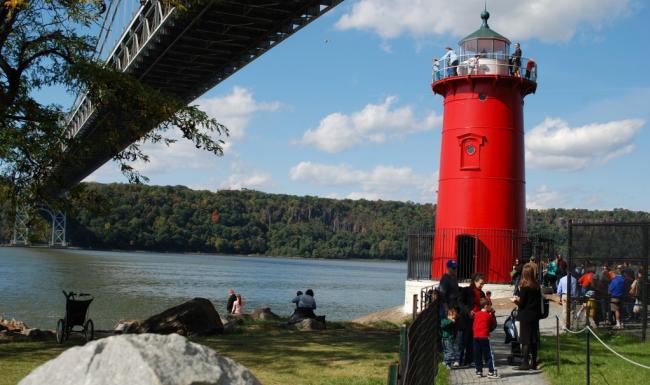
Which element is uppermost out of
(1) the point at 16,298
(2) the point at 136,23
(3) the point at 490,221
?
(2) the point at 136,23

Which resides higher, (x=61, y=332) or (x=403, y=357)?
(x=403, y=357)

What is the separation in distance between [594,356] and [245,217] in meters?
113

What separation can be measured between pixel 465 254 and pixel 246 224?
341ft

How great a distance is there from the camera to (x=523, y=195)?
2069cm

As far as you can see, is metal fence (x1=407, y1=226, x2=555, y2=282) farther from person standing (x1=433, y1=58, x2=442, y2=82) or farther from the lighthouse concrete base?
person standing (x1=433, y1=58, x2=442, y2=82)

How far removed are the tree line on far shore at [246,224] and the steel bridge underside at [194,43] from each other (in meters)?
75.7

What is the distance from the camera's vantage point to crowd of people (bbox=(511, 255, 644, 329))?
466 inches

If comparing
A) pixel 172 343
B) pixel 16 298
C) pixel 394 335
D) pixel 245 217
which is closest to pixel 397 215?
pixel 245 217

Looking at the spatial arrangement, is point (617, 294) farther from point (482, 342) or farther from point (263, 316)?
point (263, 316)

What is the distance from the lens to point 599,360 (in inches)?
375

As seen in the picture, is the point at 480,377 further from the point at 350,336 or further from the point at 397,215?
the point at 397,215

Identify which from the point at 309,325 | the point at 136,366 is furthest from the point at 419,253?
the point at 136,366

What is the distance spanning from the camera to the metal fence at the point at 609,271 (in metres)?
11.3

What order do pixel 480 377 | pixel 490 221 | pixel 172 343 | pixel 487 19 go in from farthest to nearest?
pixel 487 19 < pixel 490 221 < pixel 480 377 < pixel 172 343
